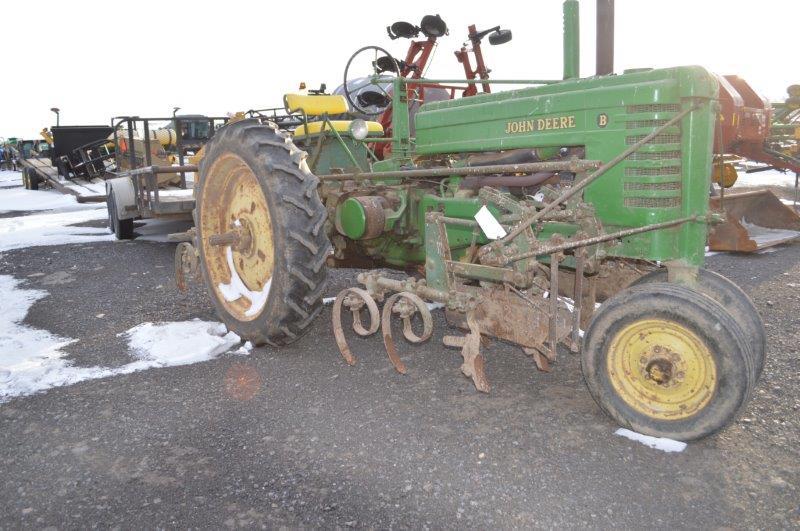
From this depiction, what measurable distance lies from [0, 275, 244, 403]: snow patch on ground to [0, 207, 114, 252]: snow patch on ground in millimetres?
3789

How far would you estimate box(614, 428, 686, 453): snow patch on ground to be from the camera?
2.51 m

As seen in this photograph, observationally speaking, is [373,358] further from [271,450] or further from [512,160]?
[512,160]

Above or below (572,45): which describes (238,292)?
below

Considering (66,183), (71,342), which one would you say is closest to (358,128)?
(71,342)

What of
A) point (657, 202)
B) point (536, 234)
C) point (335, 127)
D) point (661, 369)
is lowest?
point (661, 369)

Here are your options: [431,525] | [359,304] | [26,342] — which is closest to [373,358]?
[359,304]

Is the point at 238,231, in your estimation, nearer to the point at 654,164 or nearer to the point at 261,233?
the point at 261,233

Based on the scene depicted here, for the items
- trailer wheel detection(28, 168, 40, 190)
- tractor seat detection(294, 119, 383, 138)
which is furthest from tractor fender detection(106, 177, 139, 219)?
trailer wheel detection(28, 168, 40, 190)

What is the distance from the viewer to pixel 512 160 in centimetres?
334

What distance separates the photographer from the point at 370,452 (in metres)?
2.59

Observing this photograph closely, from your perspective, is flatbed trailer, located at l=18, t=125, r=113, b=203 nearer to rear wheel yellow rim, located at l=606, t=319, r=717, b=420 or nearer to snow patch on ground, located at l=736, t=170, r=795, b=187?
rear wheel yellow rim, located at l=606, t=319, r=717, b=420

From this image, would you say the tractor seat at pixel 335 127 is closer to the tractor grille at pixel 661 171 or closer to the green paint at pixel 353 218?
the green paint at pixel 353 218

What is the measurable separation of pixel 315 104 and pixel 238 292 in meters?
2.09

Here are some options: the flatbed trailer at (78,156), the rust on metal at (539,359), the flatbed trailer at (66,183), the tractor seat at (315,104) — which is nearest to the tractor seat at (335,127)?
the tractor seat at (315,104)
